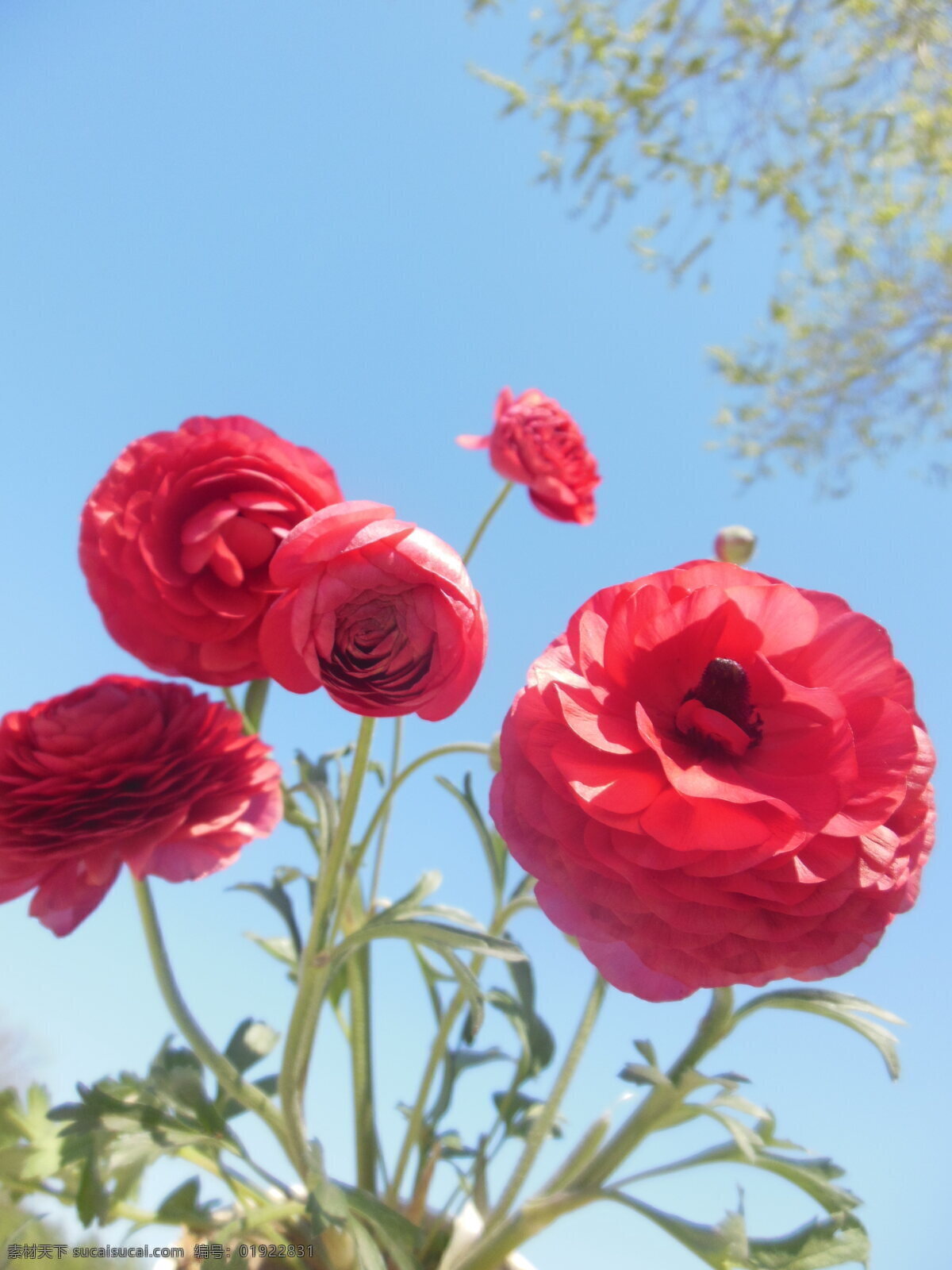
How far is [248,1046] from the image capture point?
2.58 feet

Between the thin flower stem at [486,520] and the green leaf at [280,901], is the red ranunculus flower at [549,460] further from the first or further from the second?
the green leaf at [280,901]

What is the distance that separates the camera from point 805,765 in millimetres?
412

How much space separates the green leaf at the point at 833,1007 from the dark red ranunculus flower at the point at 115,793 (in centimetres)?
41

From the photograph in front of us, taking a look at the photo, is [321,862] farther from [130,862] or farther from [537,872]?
[537,872]

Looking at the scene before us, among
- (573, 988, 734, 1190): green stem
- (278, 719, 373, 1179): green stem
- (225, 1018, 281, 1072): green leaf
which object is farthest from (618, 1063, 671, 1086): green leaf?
(225, 1018, 281, 1072): green leaf

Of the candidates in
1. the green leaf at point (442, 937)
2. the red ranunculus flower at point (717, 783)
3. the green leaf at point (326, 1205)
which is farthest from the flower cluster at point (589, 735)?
Result: the green leaf at point (326, 1205)

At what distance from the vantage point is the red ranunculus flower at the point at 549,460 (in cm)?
88

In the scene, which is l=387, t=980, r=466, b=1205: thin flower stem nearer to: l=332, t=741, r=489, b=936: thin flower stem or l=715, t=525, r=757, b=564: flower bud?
l=332, t=741, r=489, b=936: thin flower stem

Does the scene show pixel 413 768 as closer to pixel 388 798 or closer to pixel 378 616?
pixel 388 798

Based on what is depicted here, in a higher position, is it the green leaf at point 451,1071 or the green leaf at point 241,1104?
the green leaf at point 451,1071

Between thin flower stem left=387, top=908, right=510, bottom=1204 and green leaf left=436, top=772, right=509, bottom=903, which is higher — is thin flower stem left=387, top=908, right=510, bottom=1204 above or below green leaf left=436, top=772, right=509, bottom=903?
below

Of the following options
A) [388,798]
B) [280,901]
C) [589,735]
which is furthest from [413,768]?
[589,735]

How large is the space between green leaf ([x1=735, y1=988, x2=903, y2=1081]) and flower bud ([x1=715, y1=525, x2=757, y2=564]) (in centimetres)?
39

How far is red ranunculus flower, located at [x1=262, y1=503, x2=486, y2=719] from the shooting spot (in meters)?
0.46
